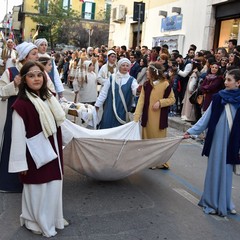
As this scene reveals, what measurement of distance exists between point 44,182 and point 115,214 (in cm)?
117

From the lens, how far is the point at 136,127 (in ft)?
19.9

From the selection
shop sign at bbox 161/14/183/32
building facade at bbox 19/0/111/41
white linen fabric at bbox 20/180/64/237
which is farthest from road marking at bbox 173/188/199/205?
building facade at bbox 19/0/111/41

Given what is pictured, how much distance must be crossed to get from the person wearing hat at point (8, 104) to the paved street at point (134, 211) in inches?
6.7

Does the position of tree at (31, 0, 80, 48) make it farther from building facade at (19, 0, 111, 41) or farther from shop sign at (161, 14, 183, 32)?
shop sign at (161, 14, 183, 32)

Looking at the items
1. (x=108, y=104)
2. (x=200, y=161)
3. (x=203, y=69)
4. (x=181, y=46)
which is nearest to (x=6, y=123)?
(x=108, y=104)

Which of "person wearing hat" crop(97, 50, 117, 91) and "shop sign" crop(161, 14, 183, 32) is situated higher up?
"shop sign" crop(161, 14, 183, 32)

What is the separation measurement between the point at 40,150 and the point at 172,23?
15.0 meters

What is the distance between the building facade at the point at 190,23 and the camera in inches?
587

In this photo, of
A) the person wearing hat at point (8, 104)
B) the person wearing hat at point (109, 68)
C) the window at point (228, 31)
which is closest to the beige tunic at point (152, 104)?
the person wearing hat at point (8, 104)

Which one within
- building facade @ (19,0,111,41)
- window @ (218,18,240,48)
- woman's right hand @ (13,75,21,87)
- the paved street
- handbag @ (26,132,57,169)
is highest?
building facade @ (19,0,111,41)

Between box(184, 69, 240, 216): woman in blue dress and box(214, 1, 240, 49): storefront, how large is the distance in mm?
9630

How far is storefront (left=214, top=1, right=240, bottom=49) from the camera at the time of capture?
1434 centimetres

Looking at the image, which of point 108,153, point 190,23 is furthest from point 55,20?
point 108,153

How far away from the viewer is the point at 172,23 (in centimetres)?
1783
